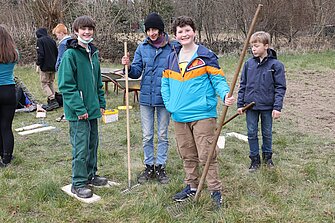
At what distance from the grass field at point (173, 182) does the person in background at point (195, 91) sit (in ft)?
1.57

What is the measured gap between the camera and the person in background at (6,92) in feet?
15.7

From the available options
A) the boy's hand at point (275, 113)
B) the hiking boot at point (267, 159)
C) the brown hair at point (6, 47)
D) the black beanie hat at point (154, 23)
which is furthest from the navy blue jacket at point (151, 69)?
the brown hair at point (6, 47)

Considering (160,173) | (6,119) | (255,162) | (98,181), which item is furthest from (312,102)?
(6,119)

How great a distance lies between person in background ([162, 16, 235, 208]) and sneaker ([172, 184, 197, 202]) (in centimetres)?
23

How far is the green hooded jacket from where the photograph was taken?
372 cm

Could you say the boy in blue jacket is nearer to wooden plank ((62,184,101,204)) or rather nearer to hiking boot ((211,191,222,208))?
hiking boot ((211,191,222,208))

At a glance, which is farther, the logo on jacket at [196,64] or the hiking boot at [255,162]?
the hiking boot at [255,162]

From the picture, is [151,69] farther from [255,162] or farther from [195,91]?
[255,162]

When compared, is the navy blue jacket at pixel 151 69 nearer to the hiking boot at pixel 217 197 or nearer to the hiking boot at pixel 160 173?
the hiking boot at pixel 160 173

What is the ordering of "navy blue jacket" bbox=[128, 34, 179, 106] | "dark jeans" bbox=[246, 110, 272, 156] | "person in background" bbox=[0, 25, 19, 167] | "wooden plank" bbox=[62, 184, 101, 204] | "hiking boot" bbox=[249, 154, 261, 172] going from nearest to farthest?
"wooden plank" bbox=[62, 184, 101, 204] → "navy blue jacket" bbox=[128, 34, 179, 106] → "dark jeans" bbox=[246, 110, 272, 156] → "hiking boot" bbox=[249, 154, 261, 172] → "person in background" bbox=[0, 25, 19, 167]

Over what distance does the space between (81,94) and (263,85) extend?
2012 mm

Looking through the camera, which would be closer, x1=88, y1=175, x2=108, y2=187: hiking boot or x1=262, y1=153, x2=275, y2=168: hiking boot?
x1=88, y1=175, x2=108, y2=187: hiking boot

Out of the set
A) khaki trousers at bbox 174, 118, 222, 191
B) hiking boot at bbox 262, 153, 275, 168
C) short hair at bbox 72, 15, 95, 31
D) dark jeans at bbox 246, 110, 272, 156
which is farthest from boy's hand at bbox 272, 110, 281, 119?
short hair at bbox 72, 15, 95, 31

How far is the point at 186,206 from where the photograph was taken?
11.8 ft
